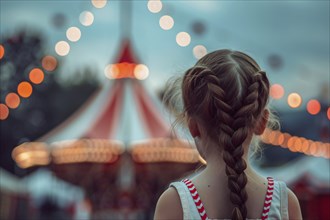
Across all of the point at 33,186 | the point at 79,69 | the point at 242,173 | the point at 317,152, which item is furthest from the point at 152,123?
the point at 79,69

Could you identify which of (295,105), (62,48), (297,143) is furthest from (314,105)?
(62,48)

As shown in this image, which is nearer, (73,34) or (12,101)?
(73,34)

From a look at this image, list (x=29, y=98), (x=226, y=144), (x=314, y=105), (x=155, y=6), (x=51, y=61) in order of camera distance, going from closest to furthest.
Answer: (x=226, y=144)
(x=155, y=6)
(x=314, y=105)
(x=51, y=61)
(x=29, y=98)

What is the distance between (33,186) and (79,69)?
13.3 meters

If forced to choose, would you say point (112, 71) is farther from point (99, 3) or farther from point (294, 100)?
point (294, 100)

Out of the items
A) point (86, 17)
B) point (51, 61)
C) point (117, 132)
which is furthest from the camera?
point (51, 61)

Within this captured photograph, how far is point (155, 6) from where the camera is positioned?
727cm

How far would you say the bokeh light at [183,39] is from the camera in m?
7.70

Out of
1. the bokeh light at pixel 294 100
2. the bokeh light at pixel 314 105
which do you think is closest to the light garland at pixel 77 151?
the bokeh light at pixel 294 100

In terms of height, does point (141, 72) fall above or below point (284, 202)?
below

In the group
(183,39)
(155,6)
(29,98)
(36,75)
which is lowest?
(29,98)

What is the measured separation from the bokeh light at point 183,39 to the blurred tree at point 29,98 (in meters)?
11.5

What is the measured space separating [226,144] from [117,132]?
7.35 metres

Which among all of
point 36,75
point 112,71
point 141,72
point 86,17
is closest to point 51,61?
point 36,75
